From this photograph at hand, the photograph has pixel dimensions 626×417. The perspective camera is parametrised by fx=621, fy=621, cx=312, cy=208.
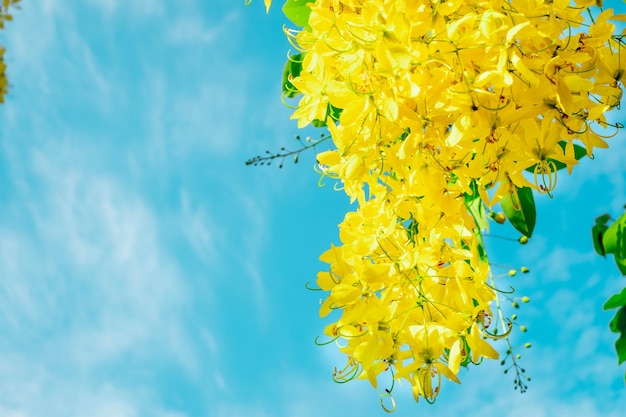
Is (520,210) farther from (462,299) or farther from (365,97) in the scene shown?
(365,97)

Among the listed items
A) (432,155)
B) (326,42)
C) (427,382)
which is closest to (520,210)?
(432,155)

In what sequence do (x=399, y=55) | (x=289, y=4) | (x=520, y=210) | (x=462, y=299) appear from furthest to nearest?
1. (x=289, y=4)
2. (x=520, y=210)
3. (x=462, y=299)
4. (x=399, y=55)

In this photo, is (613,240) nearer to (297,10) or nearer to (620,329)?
(620,329)

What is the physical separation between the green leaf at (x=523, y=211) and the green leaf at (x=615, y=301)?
23cm

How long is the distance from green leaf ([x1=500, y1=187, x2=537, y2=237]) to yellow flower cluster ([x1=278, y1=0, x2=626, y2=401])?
0.24ft

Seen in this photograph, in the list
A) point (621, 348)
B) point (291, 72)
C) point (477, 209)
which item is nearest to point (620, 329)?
point (621, 348)

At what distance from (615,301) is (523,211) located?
0.94 ft

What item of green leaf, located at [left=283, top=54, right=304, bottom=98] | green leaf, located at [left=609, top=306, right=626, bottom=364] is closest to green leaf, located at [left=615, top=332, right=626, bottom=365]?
green leaf, located at [left=609, top=306, right=626, bottom=364]

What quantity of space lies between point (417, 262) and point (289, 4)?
0.68m

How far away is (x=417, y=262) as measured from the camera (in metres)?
1.06

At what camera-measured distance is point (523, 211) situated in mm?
1208

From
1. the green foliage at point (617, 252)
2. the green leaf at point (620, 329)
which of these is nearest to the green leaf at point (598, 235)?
the green foliage at point (617, 252)

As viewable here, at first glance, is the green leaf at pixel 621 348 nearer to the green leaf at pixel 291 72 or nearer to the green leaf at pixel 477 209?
the green leaf at pixel 477 209

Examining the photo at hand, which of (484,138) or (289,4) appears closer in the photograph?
(484,138)
